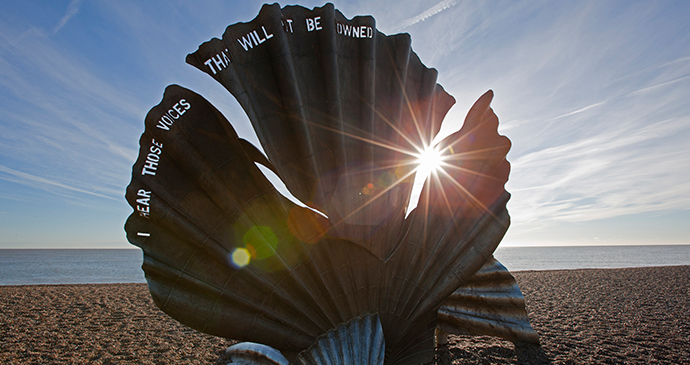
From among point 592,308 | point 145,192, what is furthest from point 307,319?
point 592,308

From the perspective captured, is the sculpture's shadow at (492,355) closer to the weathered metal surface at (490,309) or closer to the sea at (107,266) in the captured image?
the weathered metal surface at (490,309)

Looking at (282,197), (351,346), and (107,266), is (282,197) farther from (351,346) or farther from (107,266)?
(107,266)

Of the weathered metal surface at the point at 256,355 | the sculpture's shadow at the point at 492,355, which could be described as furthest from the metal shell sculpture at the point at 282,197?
the sculpture's shadow at the point at 492,355

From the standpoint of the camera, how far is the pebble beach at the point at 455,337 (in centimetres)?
512

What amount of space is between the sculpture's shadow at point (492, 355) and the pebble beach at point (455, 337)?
0.01 m

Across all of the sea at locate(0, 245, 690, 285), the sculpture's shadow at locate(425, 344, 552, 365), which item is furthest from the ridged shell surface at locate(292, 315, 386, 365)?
the sea at locate(0, 245, 690, 285)

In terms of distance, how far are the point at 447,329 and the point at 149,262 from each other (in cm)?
429

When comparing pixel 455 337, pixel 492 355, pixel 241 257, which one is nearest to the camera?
pixel 241 257

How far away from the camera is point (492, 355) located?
16.4ft

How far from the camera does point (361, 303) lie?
A: 344 cm

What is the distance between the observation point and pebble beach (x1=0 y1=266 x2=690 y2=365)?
16.8 ft

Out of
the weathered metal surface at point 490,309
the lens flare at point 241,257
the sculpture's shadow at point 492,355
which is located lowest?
the sculpture's shadow at point 492,355

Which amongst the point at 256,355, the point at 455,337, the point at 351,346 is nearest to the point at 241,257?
the point at 256,355

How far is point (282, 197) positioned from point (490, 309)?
361 cm
